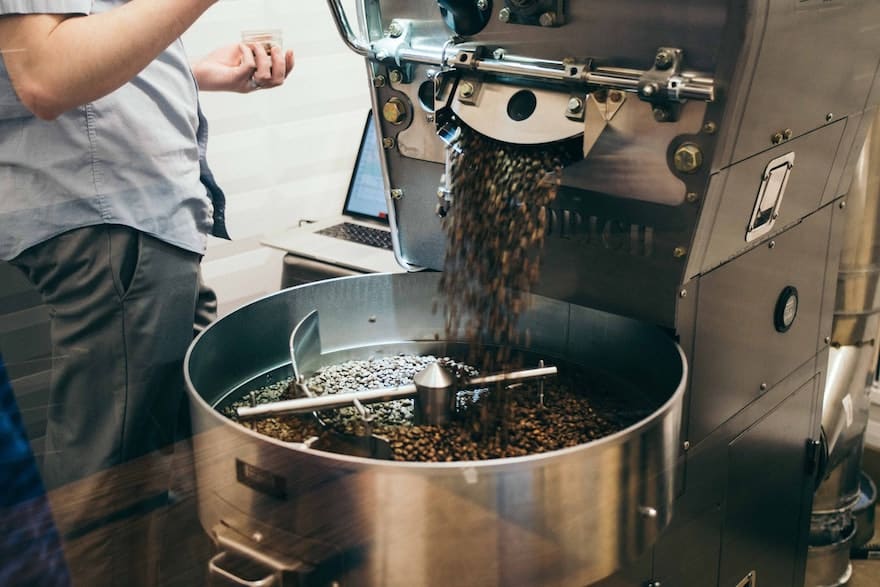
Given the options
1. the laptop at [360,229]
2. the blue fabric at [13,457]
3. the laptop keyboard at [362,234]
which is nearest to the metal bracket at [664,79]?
the laptop at [360,229]

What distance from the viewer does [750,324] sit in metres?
1.34

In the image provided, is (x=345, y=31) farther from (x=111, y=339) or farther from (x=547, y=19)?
(x=111, y=339)

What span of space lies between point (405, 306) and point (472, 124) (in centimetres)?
34

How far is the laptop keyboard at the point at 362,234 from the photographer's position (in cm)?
174

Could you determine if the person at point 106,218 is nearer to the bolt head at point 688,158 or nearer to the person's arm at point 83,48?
the person's arm at point 83,48

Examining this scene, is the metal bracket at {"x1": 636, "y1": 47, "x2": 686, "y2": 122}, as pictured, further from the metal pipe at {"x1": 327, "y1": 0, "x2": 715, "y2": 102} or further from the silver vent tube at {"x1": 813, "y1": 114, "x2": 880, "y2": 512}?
the silver vent tube at {"x1": 813, "y1": 114, "x2": 880, "y2": 512}

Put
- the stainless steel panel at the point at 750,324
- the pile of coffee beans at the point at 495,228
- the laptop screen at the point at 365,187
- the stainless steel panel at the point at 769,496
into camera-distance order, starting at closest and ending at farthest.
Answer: the pile of coffee beans at the point at 495,228 → the stainless steel panel at the point at 750,324 → the stainless steel panel at the point at 769,496 → the laptop screen at the point at 365,187

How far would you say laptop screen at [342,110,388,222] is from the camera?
1611mm

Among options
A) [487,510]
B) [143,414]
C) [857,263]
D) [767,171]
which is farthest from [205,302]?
[857,263]

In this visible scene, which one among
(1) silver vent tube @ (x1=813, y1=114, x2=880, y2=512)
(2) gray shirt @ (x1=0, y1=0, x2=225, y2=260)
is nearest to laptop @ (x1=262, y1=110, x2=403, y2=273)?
(2) gray shirt @ (x1=0, y1=0, x2=225, y2=260)

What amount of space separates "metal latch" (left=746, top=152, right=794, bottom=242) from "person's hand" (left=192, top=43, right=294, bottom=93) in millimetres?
672

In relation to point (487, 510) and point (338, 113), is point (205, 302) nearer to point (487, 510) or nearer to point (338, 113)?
point (338, 113)

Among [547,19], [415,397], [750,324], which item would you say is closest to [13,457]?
[415,397]

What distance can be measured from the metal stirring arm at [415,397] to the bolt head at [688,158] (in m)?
0.36
